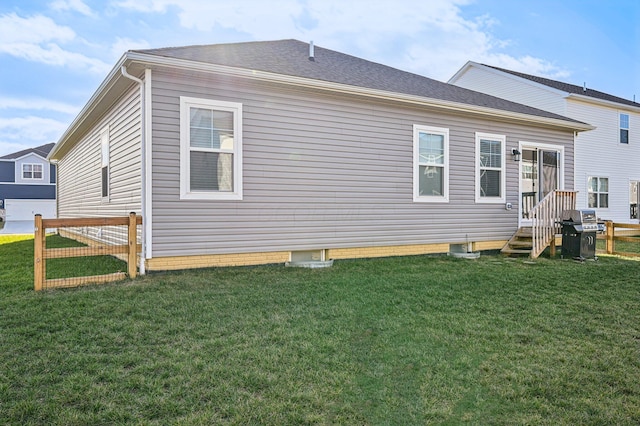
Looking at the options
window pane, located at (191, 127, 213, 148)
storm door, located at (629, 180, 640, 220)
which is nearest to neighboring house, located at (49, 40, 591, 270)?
window pane, located at (191, 127, 213, 148)

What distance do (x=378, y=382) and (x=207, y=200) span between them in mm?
4297

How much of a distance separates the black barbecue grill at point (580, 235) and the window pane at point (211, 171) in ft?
23.6

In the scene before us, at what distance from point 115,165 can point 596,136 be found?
54.1 feet

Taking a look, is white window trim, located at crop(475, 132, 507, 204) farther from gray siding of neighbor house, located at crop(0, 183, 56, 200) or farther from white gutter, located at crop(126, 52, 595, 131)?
gray siding of neighbor house, located at crop(0, 183, 56, 200)

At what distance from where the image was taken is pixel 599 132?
15375 millimetres

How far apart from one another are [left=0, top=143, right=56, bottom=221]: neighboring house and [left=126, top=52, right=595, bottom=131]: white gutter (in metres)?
30.5

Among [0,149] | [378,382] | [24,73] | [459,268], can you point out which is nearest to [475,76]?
[459,268]

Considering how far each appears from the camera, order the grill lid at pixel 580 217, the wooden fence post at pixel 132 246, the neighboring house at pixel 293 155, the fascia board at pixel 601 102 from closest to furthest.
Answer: the wooden fence post at pixel 132 246 → the neighboring house at pixel 293 155 → the grill lid at pixel 580 217 → the fascia board at pixel 601 102

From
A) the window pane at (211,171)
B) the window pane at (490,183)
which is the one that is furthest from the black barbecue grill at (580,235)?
the window pane at (211,171)

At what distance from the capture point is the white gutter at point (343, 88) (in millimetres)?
5605

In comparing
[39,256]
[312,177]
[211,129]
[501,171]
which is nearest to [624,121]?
[501,171]

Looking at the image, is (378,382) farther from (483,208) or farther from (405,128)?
(483,208)

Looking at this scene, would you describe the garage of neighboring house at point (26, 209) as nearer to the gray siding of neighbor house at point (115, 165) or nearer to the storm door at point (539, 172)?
the gray siding of neighbor house at point (115, 165)

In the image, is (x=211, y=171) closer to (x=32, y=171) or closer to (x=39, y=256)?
(x=39, y=256)
